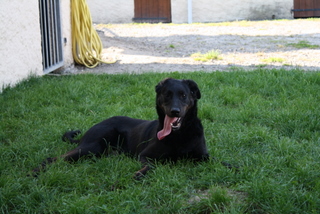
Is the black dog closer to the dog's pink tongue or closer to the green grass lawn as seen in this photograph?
the dog's pink tongue

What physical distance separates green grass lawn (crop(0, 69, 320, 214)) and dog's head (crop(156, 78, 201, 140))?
14.8 inches

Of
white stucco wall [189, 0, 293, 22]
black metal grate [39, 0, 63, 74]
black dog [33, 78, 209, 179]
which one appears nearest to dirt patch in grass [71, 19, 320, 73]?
black metal grate [39, 0, 63, 74]

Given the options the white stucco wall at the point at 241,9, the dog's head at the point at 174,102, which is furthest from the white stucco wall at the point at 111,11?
the dog's head at the point at 174,102

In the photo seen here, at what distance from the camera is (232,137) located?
15.7ft

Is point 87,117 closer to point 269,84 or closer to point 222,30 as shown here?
point 269,84

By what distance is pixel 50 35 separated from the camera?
8.61 metres

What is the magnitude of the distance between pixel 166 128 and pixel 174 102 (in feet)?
0.85

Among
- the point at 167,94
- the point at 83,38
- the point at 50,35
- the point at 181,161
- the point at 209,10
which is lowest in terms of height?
the point at 181,161

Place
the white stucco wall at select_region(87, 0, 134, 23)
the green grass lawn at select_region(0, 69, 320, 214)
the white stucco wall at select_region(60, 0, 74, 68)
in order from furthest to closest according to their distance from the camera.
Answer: the white stucco wall at select_region(87, 0, 134, 23) < the white stucco wall at select_region(60, 0, 74, 68) < the green grass lawn at select_region(0, 69, 320, 214)

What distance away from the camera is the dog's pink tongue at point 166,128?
390 centimetres

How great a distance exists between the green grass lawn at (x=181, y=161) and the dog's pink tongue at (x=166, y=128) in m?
0.29

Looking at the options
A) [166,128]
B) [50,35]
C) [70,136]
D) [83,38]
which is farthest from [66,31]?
[166,128]

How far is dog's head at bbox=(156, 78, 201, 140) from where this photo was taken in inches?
150

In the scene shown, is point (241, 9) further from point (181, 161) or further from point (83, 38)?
point (181, 161)
